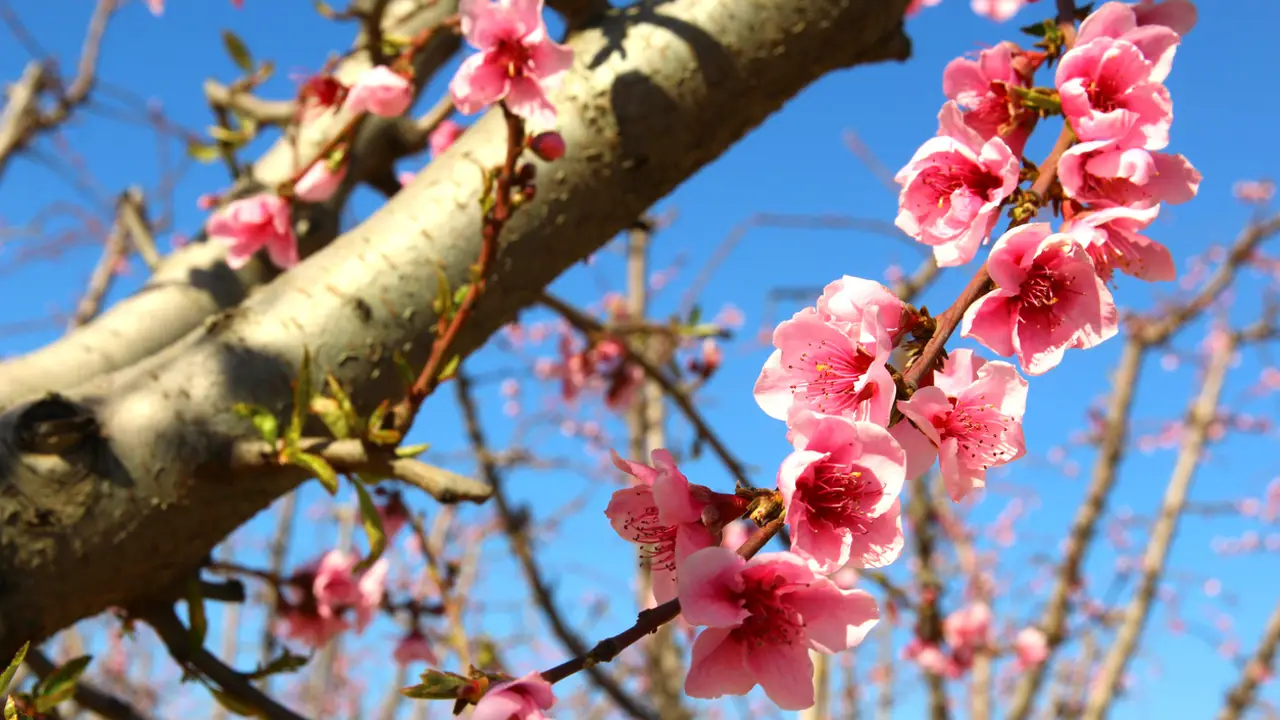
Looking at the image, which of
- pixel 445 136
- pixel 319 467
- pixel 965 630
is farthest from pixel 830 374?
pixel 965 630

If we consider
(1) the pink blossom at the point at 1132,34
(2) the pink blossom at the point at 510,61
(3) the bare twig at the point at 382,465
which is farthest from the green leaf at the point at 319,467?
(1) the pink blossom at the point at 1132,34

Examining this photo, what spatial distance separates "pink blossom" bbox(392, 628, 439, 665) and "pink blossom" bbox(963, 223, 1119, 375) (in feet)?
5.56

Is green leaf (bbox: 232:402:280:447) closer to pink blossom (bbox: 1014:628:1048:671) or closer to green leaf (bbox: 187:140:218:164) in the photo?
green leaf (bbox: 187:140:218:164)

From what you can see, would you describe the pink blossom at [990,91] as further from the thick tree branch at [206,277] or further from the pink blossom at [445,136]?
the pink blossom at [445,136]

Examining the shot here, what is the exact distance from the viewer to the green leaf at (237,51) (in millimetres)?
1883

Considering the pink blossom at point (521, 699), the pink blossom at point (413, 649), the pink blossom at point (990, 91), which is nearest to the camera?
the pink blossom at point (521, 699)

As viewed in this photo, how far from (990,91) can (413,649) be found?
69.0 inches

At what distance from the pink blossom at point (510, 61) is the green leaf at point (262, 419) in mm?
451

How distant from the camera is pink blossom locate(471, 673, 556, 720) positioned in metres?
0.59

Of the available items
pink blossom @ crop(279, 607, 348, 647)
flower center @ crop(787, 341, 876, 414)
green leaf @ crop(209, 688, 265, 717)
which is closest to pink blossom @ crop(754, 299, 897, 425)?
flower center @ crop(787, 341, 876, 414)

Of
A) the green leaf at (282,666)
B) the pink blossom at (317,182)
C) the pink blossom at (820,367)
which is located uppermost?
the pink blossom at (317,182)

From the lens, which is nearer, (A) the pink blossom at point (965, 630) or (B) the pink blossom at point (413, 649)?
(B) the pink blossom at point (413, 649)

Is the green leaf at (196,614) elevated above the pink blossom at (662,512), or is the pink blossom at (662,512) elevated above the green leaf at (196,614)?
the green leaf at (196,614)

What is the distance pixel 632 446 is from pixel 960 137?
3265mm
